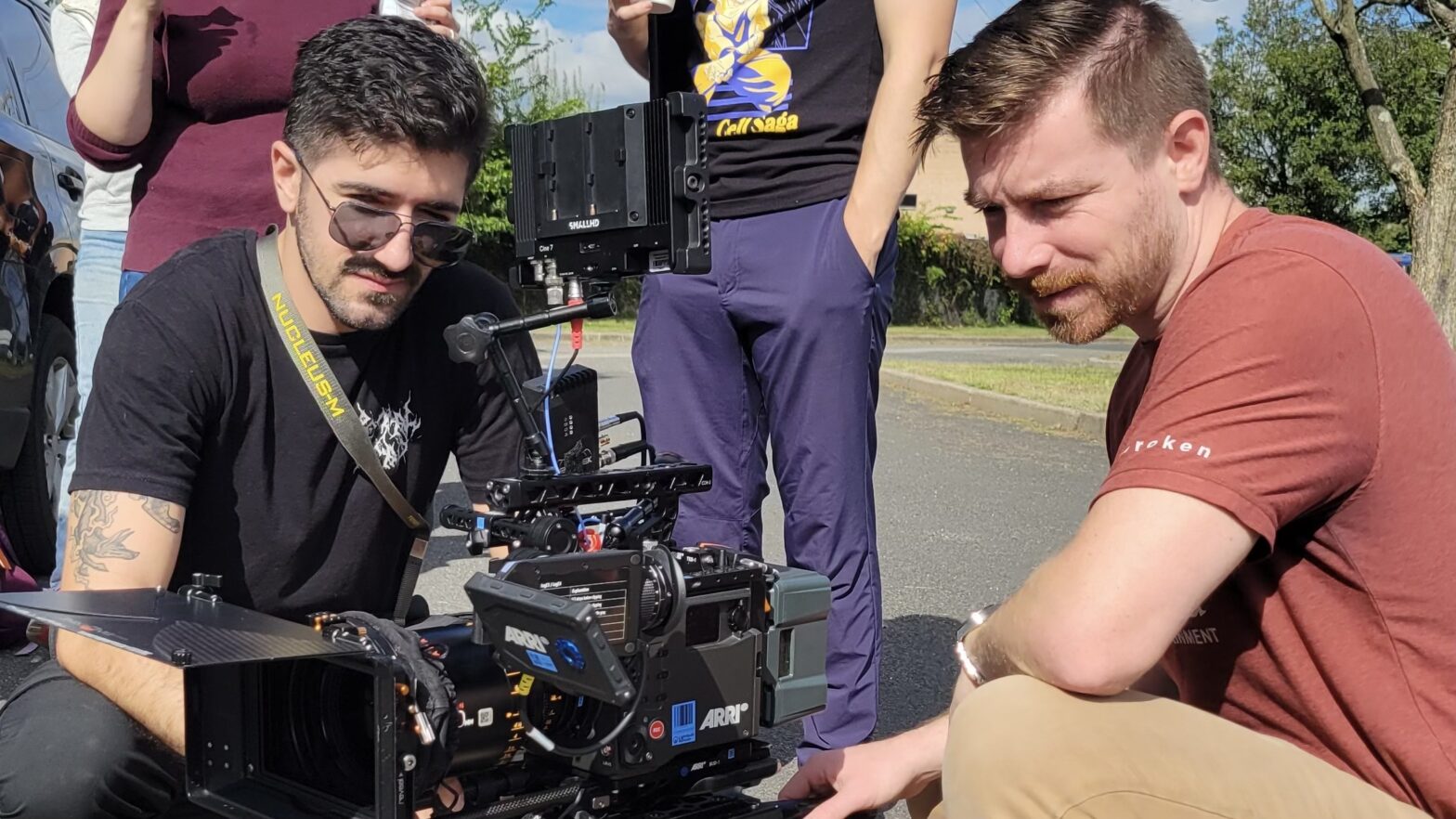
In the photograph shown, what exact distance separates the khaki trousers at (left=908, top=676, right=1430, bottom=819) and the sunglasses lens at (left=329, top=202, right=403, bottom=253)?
1382 mm

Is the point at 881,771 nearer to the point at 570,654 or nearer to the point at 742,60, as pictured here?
the point at 570,654

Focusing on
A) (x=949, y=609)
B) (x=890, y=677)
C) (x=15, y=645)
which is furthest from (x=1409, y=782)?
(x=15, y=645)

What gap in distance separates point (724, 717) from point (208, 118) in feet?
6.60

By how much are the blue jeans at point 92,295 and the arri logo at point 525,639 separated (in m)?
2.12

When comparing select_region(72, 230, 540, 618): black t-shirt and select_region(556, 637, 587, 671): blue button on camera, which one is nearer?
select_region(556, 637, 587, 671): blue button on camera

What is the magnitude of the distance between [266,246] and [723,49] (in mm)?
1182

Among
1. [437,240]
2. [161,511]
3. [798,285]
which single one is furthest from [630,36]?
[161,511]

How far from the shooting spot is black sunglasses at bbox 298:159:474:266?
2.64 m

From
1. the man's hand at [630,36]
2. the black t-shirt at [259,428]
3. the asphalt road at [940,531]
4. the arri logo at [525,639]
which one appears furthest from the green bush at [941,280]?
the arri logo at [525,639]

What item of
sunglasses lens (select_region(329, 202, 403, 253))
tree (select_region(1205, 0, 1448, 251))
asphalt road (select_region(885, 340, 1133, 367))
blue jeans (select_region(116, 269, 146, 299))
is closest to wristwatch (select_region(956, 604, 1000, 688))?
sunglasses lens (select_region(329, 202, 403, 253))

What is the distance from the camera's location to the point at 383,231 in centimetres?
265

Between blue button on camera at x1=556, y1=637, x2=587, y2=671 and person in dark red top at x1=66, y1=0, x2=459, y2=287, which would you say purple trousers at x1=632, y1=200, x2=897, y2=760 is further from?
blue button on camera at x1=556, y1=637, x2=587, y2=671

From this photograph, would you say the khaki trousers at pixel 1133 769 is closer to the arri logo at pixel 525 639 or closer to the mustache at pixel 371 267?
the arri logo at pixel 525 639

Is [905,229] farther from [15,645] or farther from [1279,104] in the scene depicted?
[15,645]
